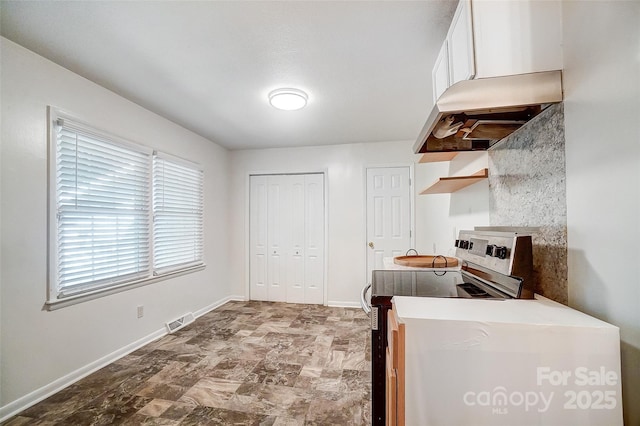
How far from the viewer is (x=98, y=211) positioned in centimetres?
230

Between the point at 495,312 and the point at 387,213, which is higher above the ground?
the point at 387,213

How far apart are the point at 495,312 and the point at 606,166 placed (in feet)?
1.96

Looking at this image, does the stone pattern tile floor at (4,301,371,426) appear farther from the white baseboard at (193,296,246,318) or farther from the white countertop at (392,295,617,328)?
the white countertop at (392,295,617,328)

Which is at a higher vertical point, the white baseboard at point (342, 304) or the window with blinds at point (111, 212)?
the window with blinds at point (111, 212)

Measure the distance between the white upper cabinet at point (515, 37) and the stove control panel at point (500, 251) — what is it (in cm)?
69

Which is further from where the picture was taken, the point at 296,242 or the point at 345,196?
the point at 296,242

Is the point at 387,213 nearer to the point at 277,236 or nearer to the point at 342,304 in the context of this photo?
the point at 342,304

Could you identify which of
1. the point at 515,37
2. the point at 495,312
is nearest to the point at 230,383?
the point at 495,312

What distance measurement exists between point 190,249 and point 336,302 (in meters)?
2.21

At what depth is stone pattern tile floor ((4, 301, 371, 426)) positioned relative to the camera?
172cm

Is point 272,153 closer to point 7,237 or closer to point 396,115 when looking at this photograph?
point 396,115

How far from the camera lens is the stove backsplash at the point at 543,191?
1.11 m

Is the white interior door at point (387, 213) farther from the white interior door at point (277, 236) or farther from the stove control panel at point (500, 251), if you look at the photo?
the stove control panel at point (500, 251)

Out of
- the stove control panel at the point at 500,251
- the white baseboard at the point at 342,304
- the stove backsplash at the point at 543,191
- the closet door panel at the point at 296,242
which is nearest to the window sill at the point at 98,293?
the closet door panel at the point at 296,242
